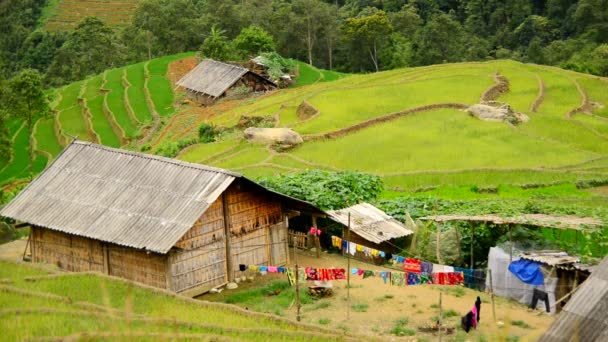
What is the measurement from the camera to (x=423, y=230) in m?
22.3

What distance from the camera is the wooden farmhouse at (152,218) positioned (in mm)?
19172

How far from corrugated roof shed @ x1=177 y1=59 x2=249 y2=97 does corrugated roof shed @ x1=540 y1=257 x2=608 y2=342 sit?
3408 centimetres

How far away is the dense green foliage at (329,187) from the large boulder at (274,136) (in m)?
9.92

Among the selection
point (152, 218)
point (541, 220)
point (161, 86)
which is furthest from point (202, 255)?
point (161, 86)

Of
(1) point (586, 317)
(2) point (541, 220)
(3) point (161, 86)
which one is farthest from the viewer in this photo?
(3) point (161, 86)

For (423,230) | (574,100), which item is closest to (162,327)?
(423,230)

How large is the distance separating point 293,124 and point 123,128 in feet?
39.9

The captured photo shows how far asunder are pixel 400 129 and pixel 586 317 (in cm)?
2166

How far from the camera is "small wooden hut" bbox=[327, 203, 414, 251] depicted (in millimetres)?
21953

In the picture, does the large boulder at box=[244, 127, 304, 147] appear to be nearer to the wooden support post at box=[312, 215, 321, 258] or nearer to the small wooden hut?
the small wooden hut

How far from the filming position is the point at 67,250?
21.1 metres

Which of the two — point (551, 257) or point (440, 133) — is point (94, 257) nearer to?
point (551, 257)

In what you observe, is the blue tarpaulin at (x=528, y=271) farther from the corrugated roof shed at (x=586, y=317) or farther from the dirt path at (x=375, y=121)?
the dirt path at (x=375, y=121)

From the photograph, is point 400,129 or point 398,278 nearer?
point 398,278
